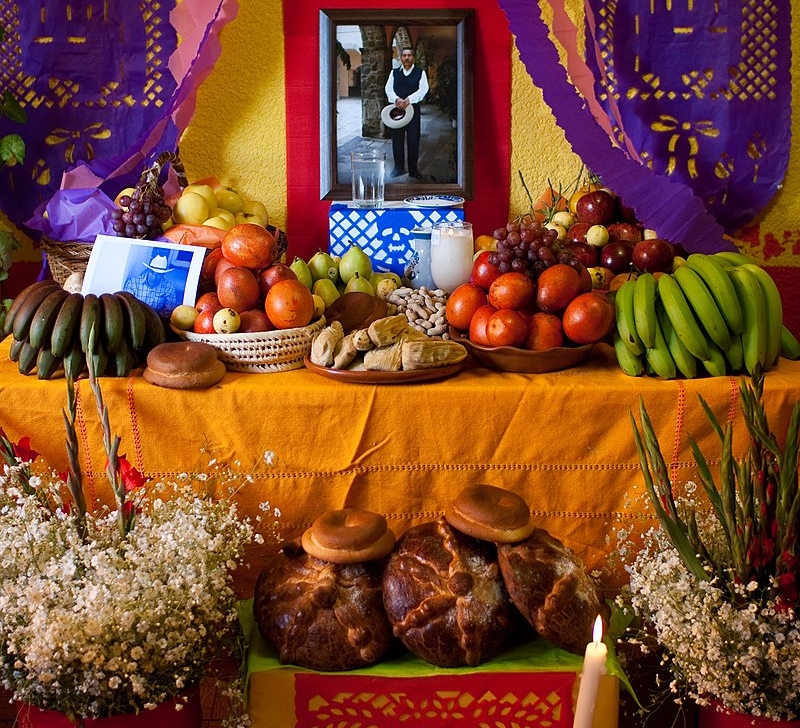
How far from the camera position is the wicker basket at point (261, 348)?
7.50ft

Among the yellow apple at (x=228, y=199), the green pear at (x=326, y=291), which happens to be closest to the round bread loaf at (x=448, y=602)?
the green pear at (x=326, y=291)

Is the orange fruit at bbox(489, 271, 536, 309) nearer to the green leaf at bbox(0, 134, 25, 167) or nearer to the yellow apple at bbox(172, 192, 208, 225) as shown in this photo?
the yellow apple at bbox(172, 192, 208, 225)

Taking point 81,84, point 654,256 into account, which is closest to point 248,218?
point 81,84

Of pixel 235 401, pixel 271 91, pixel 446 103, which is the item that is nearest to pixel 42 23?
pixel 271 91

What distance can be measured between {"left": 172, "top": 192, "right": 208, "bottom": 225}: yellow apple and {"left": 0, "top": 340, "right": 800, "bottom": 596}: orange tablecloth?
755 millimetres

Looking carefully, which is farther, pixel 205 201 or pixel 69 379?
pixel 205 201

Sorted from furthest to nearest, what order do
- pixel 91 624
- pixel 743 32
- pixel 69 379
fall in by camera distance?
pixel 743 32 → pixel 69 379 → pixel 91 624

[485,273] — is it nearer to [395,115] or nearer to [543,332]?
[543,332]

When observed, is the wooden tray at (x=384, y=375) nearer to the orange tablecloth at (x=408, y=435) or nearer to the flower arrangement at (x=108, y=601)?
the orange tablecloth at (x=408, y=435)

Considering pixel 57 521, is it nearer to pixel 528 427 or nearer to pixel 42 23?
pixel 528 427

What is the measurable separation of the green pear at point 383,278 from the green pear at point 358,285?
6cm

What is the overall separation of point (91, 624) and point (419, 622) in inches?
24.3

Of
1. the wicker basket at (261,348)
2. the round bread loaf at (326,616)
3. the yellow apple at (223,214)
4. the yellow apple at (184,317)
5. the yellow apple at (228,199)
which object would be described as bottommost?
the round bread loaf at (326,616)

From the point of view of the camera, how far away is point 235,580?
2264 mm
